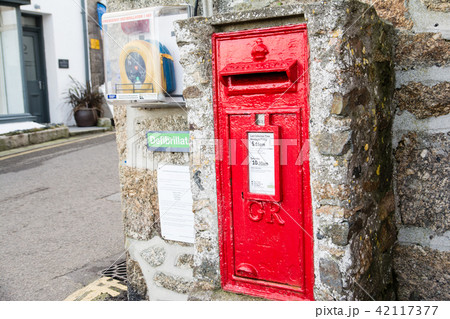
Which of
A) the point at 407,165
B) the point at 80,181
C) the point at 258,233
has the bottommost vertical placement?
the point at 80,181

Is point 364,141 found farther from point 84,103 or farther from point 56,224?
point 84,103

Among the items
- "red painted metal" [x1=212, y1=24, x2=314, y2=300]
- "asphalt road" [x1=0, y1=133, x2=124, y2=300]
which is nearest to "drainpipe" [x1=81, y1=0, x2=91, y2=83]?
"asphalt road" [x1=0, y1=133, x2=124, y2=300]

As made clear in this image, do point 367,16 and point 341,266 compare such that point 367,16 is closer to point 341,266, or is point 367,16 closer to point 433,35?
point 433,35

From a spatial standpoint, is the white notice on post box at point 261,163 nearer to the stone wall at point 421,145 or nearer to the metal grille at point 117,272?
the stone wall at point 421,145

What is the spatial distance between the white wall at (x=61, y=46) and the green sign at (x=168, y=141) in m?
10.1

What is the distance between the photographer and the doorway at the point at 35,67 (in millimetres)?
11789

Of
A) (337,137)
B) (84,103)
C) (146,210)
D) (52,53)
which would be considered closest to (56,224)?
(146,210)

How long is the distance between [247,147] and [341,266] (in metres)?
0.63

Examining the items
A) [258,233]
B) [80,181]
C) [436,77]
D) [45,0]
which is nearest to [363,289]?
[258,233]

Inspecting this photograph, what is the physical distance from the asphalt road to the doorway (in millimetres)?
4229

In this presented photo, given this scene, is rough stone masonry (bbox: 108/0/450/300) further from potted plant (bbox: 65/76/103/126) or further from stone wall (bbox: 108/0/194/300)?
potted plant (bbox: 65/76/103/126)

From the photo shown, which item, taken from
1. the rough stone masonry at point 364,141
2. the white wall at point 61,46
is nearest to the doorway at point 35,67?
the white wall at point 61,46

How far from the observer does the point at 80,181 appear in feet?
21.6

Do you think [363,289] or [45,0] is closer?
[363,289]
